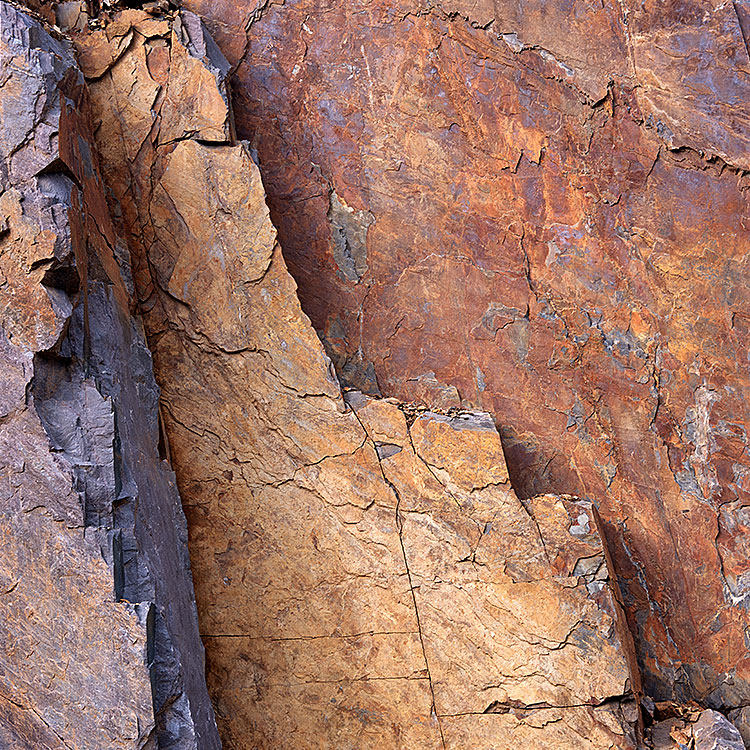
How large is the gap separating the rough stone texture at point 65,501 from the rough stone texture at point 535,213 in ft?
3.06

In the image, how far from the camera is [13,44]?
2.50m

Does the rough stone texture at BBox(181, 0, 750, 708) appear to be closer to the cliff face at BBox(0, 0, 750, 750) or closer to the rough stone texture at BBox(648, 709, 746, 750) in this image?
the cliff face at BBox(0, 0, 750, 750)

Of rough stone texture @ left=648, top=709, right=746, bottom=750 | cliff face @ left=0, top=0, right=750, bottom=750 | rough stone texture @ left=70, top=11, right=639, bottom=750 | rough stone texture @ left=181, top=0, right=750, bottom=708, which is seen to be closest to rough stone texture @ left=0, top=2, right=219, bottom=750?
cliff face @ left=0, top=0, right=750, bottom=750

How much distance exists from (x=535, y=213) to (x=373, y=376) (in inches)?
36.5

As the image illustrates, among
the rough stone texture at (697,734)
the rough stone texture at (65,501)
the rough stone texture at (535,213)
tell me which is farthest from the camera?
the rough stone texture at (535,213)

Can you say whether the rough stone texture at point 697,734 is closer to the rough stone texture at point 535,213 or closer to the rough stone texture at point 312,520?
the rough stone texture at point 312,520

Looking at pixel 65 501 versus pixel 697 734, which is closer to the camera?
pixel 65 501

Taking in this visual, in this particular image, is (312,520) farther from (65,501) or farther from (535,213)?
(535,213)

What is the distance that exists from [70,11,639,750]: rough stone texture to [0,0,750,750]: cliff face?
1 centimetres

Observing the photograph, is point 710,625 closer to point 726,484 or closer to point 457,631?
point 726,484

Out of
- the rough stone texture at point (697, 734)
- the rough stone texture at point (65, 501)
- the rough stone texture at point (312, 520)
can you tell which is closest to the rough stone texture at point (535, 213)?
the rough stone texture at point (312, 520)

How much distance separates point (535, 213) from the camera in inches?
127

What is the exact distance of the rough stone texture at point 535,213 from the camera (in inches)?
123

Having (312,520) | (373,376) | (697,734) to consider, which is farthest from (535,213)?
(697,734)
